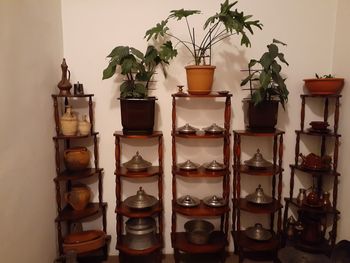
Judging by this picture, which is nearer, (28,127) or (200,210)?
(28,127)

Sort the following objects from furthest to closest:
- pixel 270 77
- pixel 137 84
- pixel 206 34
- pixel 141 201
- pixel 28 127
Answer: pixel 206 34 < pixel 141 201 < pixel 137 84 < pixel 270 77 < pixel 28 127

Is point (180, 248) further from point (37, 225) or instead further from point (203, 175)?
point (37, 225)

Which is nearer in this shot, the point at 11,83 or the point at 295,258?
the point at 11,83

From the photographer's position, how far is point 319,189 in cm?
225

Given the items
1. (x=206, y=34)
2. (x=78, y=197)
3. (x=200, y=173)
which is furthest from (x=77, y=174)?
(x=206, y=34)

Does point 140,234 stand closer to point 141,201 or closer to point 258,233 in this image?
point 141,201

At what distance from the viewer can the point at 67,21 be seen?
2107 mm

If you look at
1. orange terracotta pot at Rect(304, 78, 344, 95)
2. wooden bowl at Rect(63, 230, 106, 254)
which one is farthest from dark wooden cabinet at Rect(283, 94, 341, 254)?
wooden bowl at Rect(63, 230, 106, 254)

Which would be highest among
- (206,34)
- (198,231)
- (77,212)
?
(206,34)

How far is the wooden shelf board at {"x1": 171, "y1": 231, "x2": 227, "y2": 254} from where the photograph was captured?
6.66ft

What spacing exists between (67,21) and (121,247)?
1.79 meters

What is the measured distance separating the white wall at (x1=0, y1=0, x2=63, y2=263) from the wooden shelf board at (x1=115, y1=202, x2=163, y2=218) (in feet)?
1.64

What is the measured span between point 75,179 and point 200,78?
120 centimetres

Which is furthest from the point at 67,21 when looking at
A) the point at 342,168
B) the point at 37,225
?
the point at 342,168
